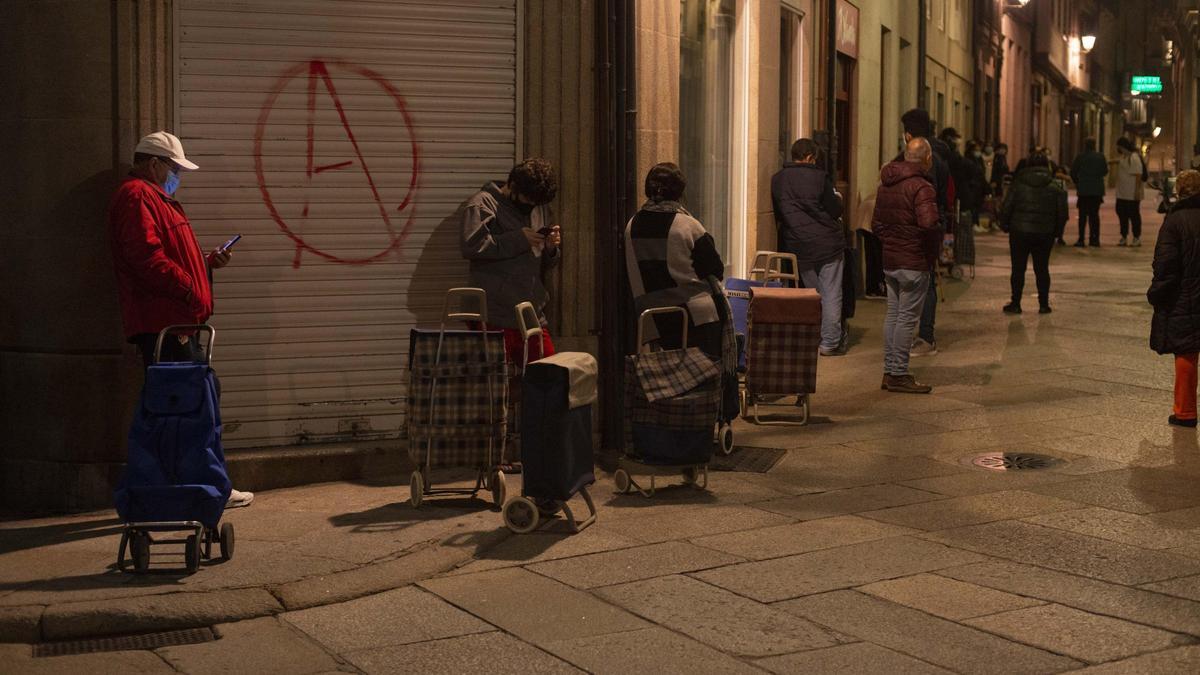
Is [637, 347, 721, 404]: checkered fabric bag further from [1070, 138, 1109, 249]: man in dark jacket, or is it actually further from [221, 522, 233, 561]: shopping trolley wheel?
[1070, 138, 1109, 249]: man in dark jacket

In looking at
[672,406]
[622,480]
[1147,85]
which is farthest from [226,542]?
[1147,85]

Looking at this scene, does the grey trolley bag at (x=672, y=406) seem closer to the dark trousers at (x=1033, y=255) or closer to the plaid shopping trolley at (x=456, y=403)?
the plaid shopping trolley at (x=456, y=403)

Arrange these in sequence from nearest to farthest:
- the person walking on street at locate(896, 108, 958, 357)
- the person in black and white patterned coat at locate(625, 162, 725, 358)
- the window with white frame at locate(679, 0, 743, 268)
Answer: the person in black and white patterned coat at locate(625, 162, 725, 358), the window with white frame at locate(679, 0, 743, 268), the person walking on street at locate(896, 108, 958, 357)

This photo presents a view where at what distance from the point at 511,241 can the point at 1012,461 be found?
319cm

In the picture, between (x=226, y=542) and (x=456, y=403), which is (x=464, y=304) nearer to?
(x=456, y=403)

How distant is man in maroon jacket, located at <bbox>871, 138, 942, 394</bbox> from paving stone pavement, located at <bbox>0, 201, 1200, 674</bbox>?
73.2 inches

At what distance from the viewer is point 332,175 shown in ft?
29.8

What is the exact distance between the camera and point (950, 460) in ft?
30.8

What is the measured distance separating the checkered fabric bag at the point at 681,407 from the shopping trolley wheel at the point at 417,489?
1.16 metres

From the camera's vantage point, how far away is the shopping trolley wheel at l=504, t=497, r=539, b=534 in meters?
7.52

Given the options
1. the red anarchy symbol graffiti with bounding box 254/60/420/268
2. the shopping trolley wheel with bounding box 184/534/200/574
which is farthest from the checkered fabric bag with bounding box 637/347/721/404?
the shopping trolley wheel with bounding box 184/534/200/574

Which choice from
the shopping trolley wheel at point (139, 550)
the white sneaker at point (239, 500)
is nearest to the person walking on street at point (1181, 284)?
the white sneaker at point (239, 500)

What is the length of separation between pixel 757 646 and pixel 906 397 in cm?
638

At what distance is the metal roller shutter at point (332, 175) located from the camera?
884 centimetres
